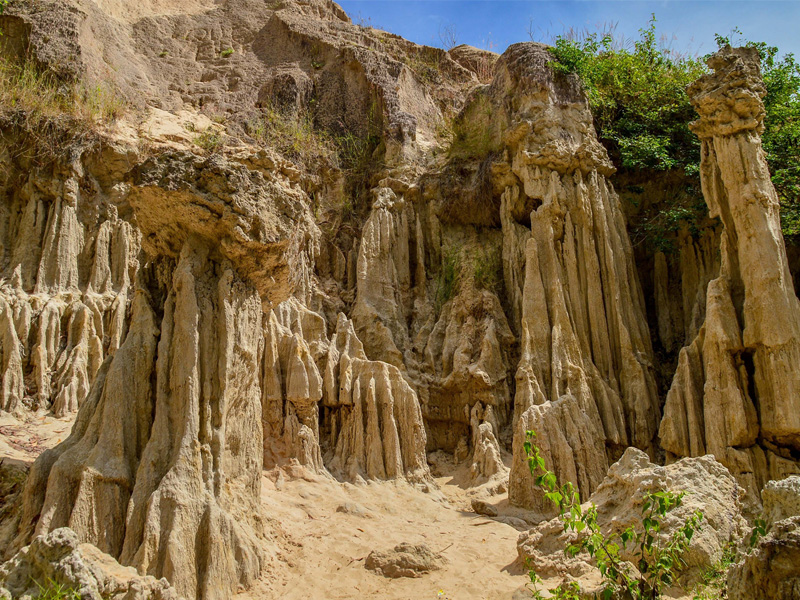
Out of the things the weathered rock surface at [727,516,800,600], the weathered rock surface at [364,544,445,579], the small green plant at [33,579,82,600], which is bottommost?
the weathered rock surface at [364,544,445,579]

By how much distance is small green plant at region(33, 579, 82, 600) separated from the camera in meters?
4.74

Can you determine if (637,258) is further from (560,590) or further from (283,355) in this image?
(560,590)

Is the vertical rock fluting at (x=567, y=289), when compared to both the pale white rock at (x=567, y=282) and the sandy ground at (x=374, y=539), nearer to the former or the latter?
the pale white rock at (x=567, y=282)

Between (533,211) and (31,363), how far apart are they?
11.0 meters

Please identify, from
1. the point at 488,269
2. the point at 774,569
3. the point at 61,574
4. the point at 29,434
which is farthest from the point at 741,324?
the point at 29,434

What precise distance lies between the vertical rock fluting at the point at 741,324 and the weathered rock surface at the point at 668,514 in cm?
339

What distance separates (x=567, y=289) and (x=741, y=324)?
3.80 metres

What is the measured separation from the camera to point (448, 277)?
16531 millimetres

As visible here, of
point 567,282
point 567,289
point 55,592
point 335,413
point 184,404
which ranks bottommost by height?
point 55,592

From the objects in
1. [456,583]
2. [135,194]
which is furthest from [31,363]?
[456,583]

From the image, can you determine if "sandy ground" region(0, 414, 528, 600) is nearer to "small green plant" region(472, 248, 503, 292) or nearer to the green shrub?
"small green plant" region(472, 248, 503, 292)

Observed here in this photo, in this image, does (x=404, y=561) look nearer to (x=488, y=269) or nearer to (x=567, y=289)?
(x=567, y=289)

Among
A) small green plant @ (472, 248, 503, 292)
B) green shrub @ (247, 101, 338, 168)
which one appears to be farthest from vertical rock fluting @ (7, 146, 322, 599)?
green shrub @ (247, 101, 338, 168)

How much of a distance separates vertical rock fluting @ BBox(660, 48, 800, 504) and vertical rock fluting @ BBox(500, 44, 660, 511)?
5.11 ft
